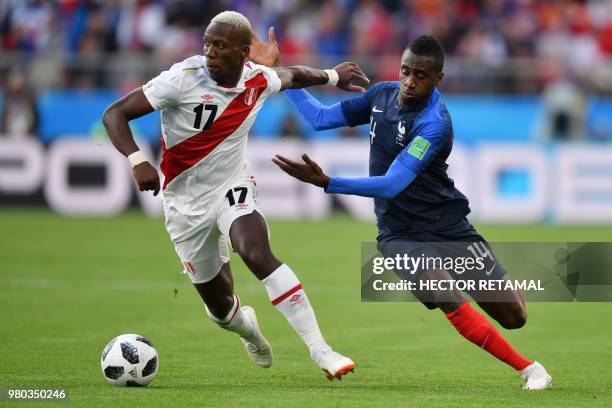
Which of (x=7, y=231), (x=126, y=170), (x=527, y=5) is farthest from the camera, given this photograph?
(x=527, y=5)

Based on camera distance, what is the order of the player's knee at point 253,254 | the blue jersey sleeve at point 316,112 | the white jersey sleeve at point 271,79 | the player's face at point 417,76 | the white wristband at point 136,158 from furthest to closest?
1. the blue jersey sleeve at point 316,112
2. the white jersey sleeve at point 271,79
3. the player's face at point 417,76
4. the player's knee at point 253,254
5. the white wristband at point 136,158

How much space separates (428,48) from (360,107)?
94 cm

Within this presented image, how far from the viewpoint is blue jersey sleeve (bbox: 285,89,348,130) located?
29.6 ft

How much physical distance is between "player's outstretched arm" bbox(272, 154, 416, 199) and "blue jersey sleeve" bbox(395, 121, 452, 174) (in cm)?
5

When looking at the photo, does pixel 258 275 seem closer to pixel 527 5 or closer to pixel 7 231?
pixel 7 231

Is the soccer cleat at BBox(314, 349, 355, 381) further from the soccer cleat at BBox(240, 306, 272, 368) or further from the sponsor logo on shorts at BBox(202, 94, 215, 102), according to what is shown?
the sponsor logo on shorts at BBox(202, 94, 215, 102)

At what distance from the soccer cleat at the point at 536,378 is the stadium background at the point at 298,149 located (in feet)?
10.0

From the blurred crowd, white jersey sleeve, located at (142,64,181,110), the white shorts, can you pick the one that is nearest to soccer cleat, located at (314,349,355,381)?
the white shorts

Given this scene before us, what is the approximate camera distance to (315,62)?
891 inches

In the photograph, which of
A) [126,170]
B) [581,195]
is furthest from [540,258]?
[126,170]

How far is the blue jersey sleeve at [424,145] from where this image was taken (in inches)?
320

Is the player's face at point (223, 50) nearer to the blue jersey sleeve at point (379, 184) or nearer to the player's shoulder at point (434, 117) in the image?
the blue jersey sleeve at point (379, 184)

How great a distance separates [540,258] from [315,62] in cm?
1344

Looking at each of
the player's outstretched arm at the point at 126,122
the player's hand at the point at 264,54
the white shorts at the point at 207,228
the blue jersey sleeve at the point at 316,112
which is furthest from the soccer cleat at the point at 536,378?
the player's hand at the point at 264,54
